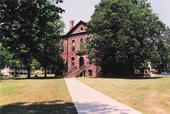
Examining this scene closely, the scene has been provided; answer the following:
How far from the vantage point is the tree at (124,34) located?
57.9 meters

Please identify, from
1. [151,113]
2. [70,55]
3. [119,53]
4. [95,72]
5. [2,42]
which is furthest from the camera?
[70,55]

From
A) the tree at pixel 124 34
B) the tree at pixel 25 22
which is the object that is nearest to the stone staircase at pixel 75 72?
the tree at pixel 124 34

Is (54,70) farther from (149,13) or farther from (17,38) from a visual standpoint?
(17,38)

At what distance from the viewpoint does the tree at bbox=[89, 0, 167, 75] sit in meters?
57.9

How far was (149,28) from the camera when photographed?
2438 inches

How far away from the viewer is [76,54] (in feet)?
254

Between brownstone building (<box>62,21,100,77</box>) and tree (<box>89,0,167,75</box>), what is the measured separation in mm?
10602

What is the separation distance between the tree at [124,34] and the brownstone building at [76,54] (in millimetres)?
10602

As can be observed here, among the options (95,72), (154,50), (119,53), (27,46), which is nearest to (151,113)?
(27,46)

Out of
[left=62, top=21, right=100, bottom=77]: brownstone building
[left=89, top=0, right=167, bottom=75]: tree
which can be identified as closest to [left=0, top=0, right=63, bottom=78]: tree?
[left=89, top=0, right=167, bottom=75]: tree

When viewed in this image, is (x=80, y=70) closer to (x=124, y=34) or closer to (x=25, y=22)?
(x=124, y=34)

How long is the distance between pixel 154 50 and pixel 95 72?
15.6 metres

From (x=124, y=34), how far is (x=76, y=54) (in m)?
21.2

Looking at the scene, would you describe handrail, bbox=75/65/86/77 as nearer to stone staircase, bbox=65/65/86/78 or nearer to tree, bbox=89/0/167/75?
stone staircase, bbox=65/65/86/78
